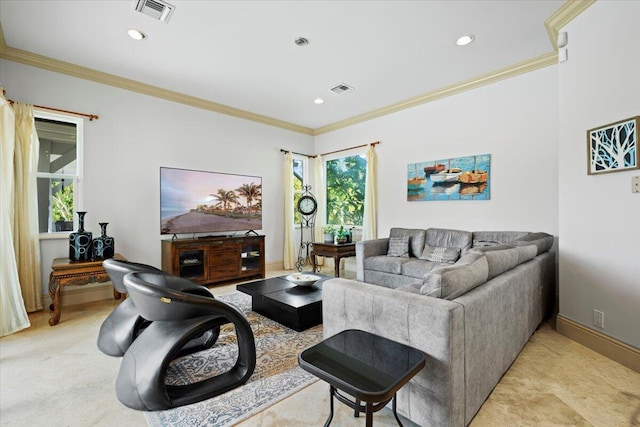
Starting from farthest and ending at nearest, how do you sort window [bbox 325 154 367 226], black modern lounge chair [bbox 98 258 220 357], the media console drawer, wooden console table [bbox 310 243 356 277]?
window [bbox 325 154 367 226], wooden console table [bbox 310 243 356 277], the media console drawer, black modern lounge chair [bbox 98 258 220 357]

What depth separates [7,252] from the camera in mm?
2799

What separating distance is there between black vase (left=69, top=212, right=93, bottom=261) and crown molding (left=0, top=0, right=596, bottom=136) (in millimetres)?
1799

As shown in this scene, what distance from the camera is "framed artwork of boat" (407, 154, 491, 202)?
3961mm

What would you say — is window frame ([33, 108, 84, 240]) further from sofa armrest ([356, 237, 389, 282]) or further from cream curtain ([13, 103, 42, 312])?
sofa armrest ([356, 237, 389, 282])

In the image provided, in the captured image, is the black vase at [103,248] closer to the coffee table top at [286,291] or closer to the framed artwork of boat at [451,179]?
the coffee table top at [286,291]

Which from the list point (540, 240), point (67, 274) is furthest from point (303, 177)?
point (540, 240)

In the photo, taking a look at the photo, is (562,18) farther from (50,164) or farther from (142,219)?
(50,164)

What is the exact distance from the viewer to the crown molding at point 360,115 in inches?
105

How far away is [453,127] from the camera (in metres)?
4.25

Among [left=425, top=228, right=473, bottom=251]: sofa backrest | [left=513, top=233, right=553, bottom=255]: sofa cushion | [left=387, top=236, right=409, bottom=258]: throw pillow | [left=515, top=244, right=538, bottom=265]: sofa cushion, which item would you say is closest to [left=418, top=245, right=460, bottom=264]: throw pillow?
[left=425, top=228, right=473, bottom=251]: sofa backrest

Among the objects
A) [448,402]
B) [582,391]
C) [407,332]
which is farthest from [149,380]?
[582,391]

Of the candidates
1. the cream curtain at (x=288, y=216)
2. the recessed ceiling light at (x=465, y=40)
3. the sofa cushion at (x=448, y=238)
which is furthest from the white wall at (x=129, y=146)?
the recessed ceiling light at (x=465, y=40)

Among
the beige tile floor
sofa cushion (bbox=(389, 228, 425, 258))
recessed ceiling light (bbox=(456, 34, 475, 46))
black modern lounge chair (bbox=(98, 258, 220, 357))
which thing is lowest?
the beige tile floor

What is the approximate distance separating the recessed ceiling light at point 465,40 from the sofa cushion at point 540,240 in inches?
83.3
